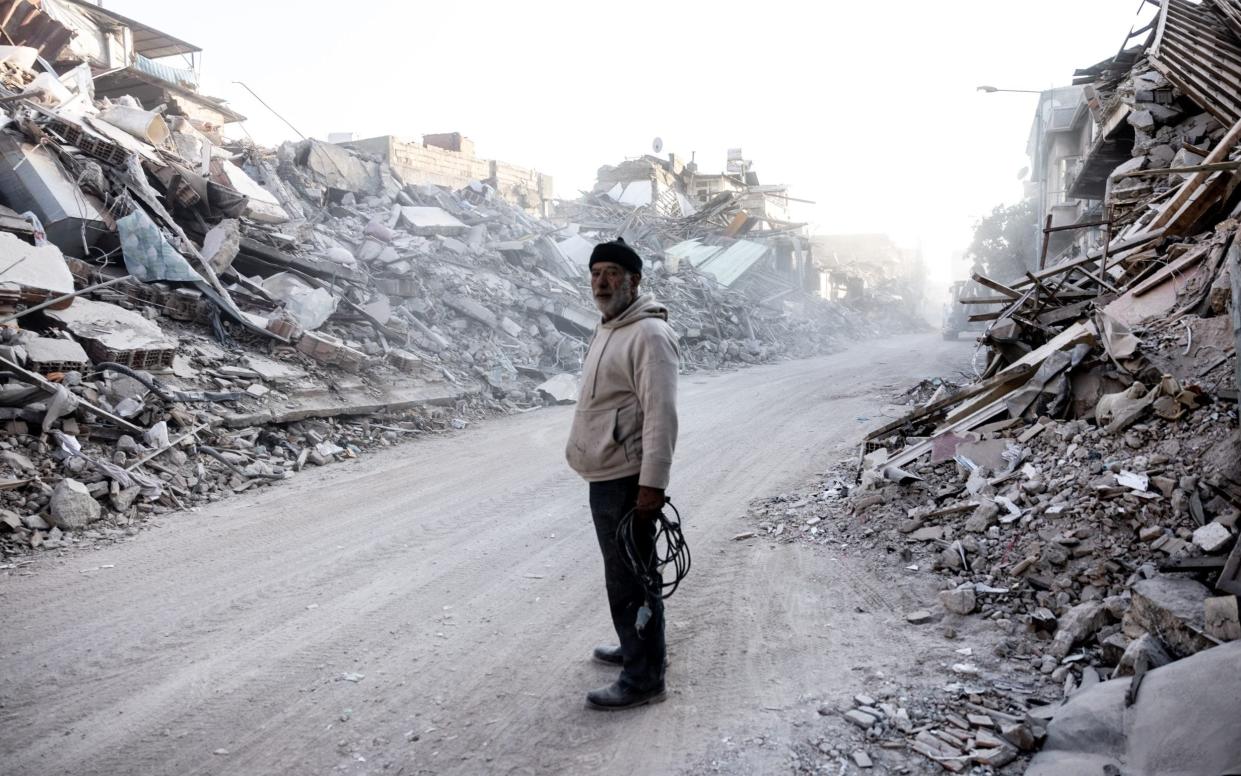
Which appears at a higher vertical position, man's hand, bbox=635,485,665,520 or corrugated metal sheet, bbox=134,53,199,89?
corrugated metal sheet, bbox=134,53,199,89

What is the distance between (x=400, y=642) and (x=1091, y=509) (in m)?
3.97

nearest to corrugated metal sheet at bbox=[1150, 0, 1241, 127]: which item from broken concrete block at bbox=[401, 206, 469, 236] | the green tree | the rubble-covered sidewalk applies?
the rubble-covered sidewalk

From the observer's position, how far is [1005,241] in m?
38.5

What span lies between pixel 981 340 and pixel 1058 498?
385 centimetres

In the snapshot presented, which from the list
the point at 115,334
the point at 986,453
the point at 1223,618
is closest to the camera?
the point at 1223,618

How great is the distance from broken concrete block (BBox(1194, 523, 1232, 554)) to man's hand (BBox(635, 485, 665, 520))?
2659 millimetres

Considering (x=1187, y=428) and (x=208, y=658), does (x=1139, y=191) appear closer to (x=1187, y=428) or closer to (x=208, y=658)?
(x=1187, y=428)

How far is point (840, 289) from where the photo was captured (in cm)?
4719

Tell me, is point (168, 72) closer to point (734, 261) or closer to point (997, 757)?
point (734, 261)

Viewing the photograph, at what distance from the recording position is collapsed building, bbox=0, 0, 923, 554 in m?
7.06

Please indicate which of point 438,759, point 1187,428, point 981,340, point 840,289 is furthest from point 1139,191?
point 840,289

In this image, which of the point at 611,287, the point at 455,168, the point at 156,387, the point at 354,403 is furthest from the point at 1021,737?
the point at 455,168

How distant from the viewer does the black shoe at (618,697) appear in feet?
10.5

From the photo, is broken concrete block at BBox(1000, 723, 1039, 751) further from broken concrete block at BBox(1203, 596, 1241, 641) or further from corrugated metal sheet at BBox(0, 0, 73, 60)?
corrugated metal sheet at BBox(0, 0, 73, 60)
